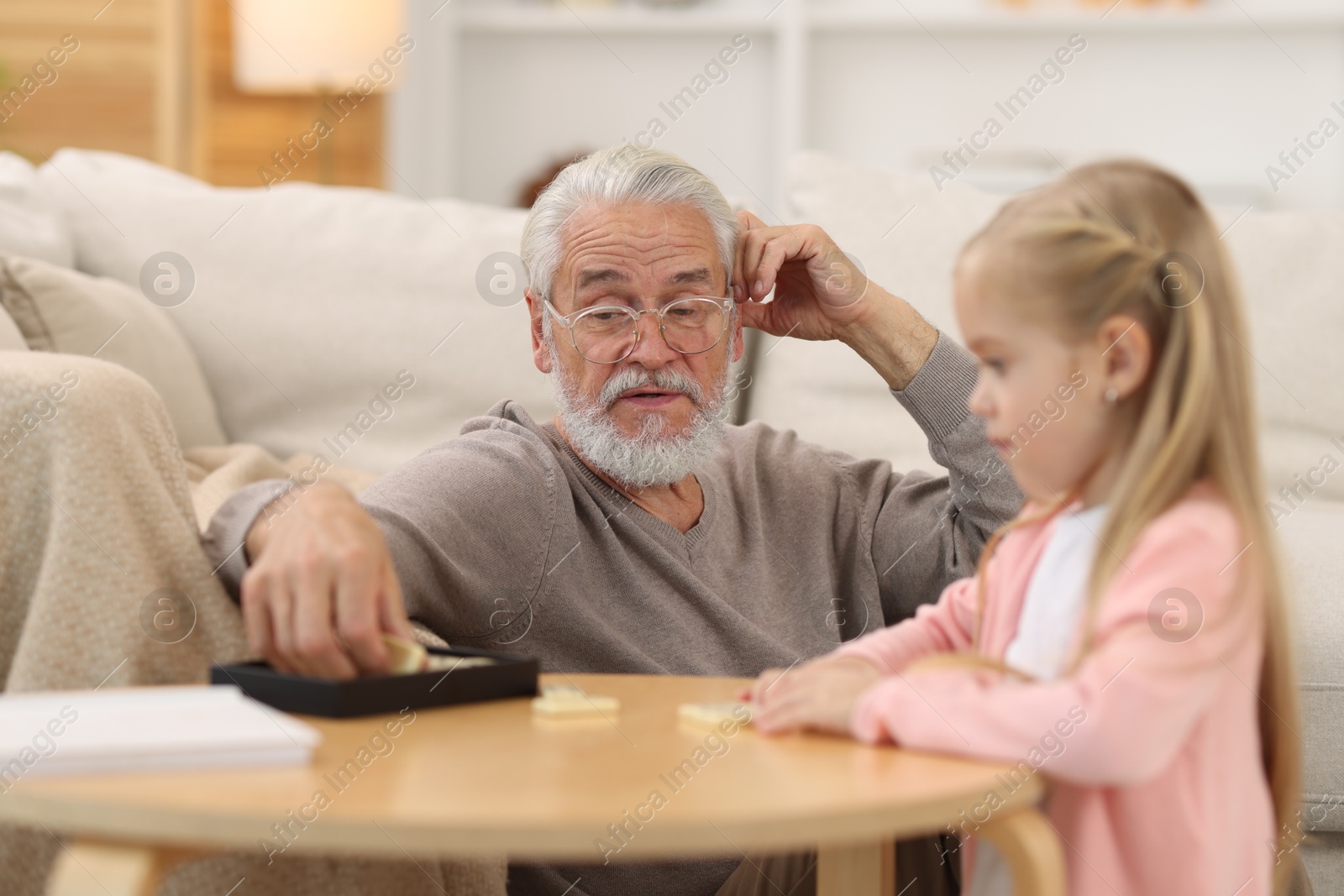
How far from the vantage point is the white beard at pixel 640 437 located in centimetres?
135

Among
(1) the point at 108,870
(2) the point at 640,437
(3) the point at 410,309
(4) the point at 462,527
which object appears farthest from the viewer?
(3) the point at 410,309

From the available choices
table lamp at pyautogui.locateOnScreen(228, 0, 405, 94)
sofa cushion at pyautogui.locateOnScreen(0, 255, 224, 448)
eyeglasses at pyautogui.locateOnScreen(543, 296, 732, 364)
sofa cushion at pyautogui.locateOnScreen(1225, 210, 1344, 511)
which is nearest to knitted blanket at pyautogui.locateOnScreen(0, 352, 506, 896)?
eyeglasses at pyautogui.locateOnScreen(543, 296, 732, 364)

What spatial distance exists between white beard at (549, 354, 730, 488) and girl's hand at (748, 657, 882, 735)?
1.63 feet

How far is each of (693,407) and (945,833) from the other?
500mm

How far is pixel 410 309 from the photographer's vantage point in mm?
2012

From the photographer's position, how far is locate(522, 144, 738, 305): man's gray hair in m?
1.39

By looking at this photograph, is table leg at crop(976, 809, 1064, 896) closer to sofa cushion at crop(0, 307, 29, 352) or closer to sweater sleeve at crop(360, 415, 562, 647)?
sweater sleeve at crop(360, 415, 562, 647)

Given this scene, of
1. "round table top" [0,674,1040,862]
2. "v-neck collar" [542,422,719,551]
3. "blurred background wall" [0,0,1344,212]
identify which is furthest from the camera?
"blurred background wall" [0,0,1344,212]

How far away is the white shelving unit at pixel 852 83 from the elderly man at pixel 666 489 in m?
2.55

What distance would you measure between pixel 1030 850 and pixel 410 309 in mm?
1498

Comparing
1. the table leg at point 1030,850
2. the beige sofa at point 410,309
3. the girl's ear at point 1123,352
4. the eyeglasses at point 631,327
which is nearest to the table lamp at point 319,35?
the beige sofa at point 410,309

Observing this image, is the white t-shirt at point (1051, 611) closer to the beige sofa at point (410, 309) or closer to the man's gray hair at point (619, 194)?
the man's gray hair at point (619, 194)

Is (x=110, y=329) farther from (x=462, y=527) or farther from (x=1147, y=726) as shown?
(x=1147, y=726)

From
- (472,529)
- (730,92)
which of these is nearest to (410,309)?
(472,529)
